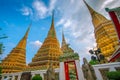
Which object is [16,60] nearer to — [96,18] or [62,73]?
[62,73]

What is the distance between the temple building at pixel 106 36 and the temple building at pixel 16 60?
2467 centimetres

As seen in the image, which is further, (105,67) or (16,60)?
(16,60)

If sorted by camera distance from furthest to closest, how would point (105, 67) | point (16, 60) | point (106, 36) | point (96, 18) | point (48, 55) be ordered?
1. point (96, 18)
2. point (16, 60)
3. point (48, 55)
4. point (106, 36)
5. point (105, 67)

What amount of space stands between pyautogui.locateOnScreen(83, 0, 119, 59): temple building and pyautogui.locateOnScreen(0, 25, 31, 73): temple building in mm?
24665

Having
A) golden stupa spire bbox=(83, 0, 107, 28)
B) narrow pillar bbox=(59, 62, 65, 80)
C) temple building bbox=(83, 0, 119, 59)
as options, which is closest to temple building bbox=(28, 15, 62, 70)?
temple building bbox=(83, 0, 119, 59)

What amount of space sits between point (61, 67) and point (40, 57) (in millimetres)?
21749

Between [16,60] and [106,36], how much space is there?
28.3 metres

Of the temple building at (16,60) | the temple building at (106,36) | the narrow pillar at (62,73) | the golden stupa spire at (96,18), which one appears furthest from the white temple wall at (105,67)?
the temple building at (16,60)

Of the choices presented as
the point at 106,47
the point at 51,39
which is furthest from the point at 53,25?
the point at 106,47

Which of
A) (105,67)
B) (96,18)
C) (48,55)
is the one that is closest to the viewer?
(105,67)

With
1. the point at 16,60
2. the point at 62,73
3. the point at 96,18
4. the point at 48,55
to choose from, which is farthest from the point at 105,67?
the point at 16,60

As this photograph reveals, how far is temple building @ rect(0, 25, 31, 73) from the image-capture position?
3289 centimetres

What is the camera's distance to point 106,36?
3002 cm

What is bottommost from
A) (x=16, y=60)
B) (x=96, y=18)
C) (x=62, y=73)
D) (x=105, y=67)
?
(x=62, y=73)
